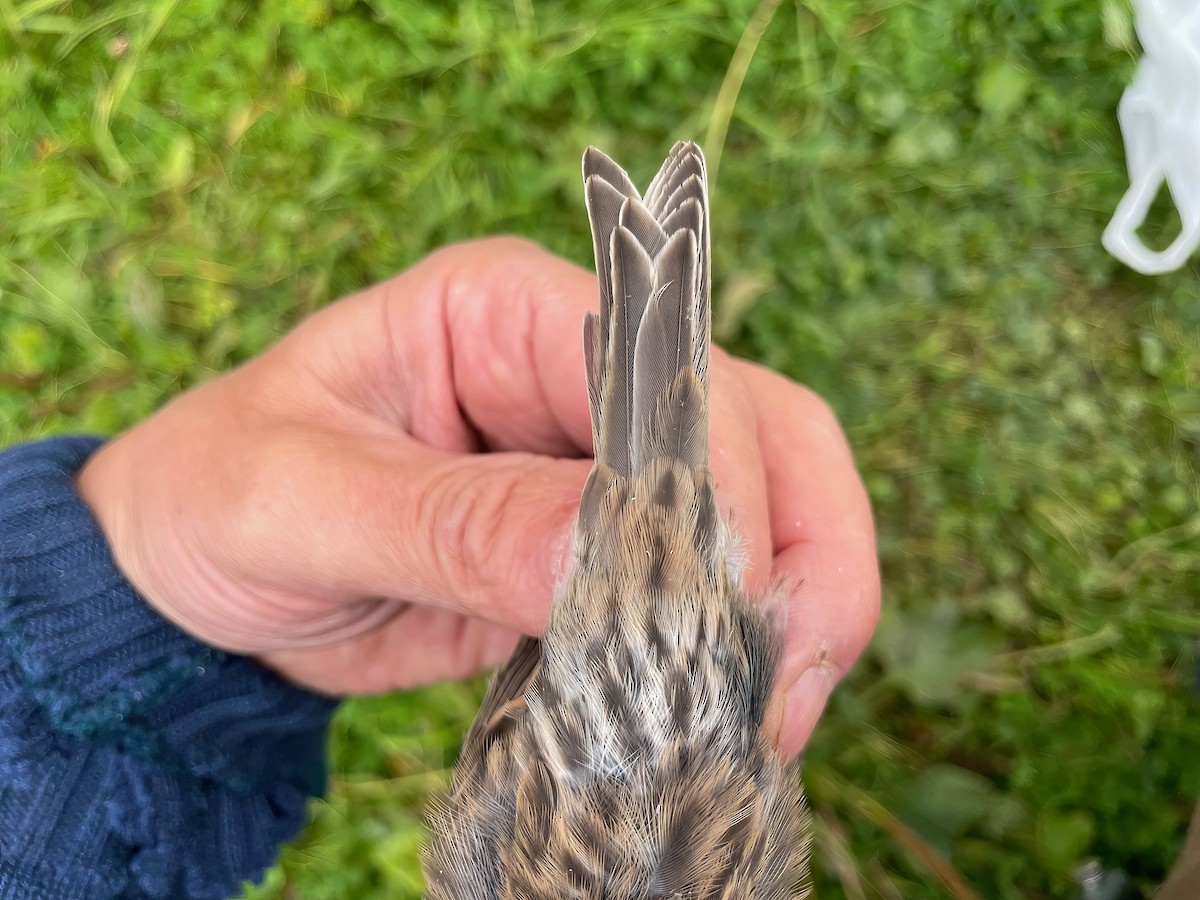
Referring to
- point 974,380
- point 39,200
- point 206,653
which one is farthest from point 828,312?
point 39,200

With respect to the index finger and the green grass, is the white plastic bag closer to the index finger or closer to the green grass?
the green grass

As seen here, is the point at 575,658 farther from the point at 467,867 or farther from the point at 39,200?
the point at 39,200

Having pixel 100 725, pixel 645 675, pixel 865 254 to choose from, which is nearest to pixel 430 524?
pixel 645 675

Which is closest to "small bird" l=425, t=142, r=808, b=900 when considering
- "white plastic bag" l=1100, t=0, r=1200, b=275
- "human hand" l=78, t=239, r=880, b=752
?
"human hand" l=78, t=239, r=880, b=752

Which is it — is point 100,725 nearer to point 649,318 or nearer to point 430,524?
point 430,524

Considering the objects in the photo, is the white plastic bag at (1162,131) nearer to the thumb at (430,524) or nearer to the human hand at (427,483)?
the human hand at (427,483)

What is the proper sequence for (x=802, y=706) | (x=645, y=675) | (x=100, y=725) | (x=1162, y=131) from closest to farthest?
(x=645, y=675), (x=802, y=706), (x=100, y=725), (x=1162, y=131)
